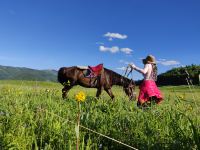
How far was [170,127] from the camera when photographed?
208 inches

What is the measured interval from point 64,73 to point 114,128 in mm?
15325

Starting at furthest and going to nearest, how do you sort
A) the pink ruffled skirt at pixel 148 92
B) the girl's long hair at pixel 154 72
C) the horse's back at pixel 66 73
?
the horse's back at pixel 66 73 → the girl's long hair at pixel 154 72 → the pink ruffled skirt at pixel 148 92

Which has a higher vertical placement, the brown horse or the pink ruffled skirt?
the brown horse

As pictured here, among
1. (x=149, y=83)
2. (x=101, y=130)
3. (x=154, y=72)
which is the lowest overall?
(x=101, y=130)

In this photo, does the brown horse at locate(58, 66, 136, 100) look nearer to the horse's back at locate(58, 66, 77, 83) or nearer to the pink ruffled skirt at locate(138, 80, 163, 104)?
the horse's back at locate(58, 66, 77, 83)

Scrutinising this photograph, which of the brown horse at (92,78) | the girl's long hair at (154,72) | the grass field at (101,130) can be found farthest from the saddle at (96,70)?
the grass field at (101,130)

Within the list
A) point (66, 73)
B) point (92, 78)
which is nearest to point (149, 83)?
point (92, 78)

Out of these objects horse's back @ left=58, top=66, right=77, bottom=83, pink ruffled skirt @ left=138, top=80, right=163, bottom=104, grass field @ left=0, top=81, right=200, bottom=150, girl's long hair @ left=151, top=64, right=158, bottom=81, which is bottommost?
grass field @ left=0, top=81, right=200, bottom=150

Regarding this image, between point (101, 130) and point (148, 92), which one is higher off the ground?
point (148, 92)

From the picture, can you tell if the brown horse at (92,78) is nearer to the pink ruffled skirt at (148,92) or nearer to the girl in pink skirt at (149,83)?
the girl in pink skirt at (149,83)

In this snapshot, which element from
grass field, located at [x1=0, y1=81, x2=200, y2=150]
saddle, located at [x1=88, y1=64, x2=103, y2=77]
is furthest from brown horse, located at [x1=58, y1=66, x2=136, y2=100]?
grass field, located at [x1=0, y1=81, x2=200, y2=150]

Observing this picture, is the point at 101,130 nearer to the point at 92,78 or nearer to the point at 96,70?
the point at 96,70

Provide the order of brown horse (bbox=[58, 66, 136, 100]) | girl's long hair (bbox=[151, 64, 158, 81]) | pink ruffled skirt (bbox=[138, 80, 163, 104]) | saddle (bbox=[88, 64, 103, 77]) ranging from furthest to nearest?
1. brown horse (bbox=[58, 66, 136, 100])
2. saddle (bbox=[88, 64, 103, 77])
3. girl's long hair (bbox=[151, 64, 158, 81])
4. pink ruffled skirt (bbox=[138, 80, 163, 104])

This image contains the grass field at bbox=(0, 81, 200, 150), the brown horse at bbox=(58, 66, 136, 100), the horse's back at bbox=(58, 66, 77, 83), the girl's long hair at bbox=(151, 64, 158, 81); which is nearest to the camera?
the grass field at bbox=(0, 81, 200, 150)
